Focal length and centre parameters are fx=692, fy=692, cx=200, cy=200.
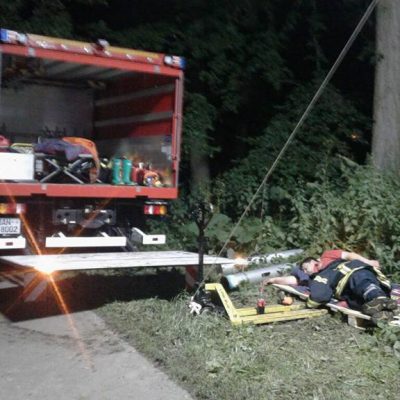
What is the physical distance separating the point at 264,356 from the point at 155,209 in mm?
3588

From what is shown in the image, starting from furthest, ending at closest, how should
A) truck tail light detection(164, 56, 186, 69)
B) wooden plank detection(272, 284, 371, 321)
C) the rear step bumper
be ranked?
truck tail light detection(164, 56, 186, 69)
the rear step bumper
wooden plank detection(272, 284, 371, 321)

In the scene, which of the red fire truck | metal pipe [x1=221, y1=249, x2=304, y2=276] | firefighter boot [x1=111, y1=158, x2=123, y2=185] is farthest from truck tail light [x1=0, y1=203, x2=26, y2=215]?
metal pipe [x1=221, y1=249, x2=304, y2=276]

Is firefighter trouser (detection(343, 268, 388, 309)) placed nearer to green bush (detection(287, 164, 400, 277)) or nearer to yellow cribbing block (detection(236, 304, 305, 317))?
yellow cribbing block (detection(236, 304, 305, 317))

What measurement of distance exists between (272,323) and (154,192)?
8.97 ft

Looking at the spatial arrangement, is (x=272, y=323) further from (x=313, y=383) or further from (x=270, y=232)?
(x=270, y=232)

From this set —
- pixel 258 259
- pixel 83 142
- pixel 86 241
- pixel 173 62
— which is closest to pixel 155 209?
pixel 86 241

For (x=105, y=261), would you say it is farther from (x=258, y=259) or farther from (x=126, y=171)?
(x=258, y=259)

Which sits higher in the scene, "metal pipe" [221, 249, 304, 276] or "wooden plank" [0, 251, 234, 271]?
"wooden plank" [0, 251, 234, 271]

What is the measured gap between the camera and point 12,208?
7297mm

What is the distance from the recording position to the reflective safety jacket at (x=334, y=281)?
252 inches

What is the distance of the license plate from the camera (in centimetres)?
725

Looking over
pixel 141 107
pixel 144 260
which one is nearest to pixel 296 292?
pixel 144 260

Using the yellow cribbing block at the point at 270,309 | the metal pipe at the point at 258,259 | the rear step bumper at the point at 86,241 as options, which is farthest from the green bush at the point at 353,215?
the rear step bumper at the point at 86,241

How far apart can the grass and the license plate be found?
4.93 ft
